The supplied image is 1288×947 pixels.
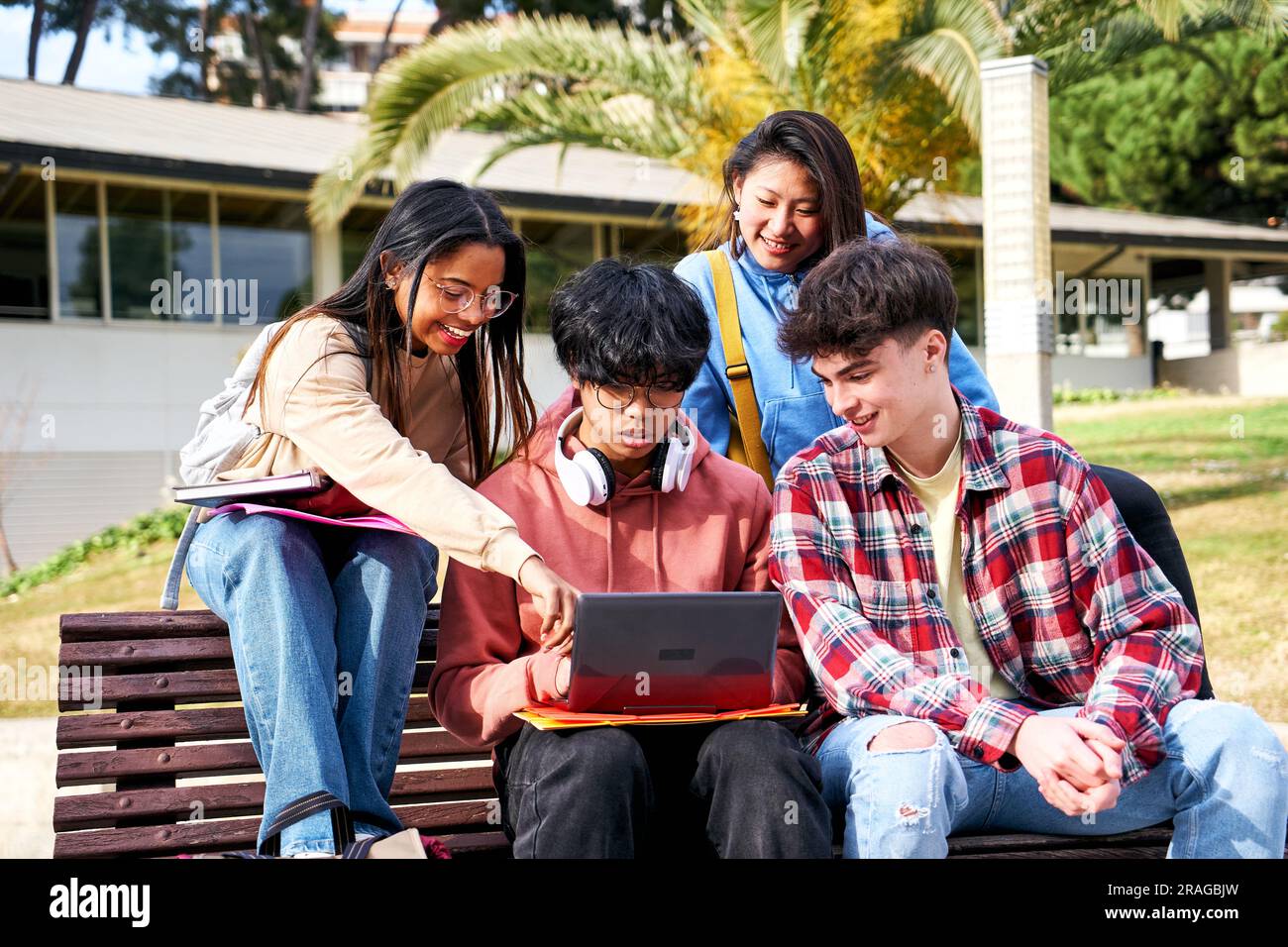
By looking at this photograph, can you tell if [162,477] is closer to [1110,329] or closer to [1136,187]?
[1110,329]

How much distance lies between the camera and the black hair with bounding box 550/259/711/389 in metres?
2.98

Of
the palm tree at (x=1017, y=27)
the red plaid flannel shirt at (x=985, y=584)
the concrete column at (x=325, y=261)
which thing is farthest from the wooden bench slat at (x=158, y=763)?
the concrete column at (x=325, y=261)

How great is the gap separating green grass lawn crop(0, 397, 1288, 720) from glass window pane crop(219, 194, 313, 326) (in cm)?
475

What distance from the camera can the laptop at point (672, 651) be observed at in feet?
8.42

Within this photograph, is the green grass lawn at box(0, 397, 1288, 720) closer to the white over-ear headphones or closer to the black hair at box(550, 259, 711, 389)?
the white over-ear headphones

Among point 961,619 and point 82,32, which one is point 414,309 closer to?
point 961,619

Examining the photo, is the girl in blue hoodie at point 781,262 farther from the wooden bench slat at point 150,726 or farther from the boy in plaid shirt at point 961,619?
the wooden bench slat at point 150,726

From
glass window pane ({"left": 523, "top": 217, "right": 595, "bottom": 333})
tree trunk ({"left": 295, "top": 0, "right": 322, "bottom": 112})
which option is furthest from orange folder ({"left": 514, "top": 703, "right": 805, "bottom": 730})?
tree trunk ({"left": 295, "top": 0, "right": 322, "bottom": 112})

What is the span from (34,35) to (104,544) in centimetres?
2129

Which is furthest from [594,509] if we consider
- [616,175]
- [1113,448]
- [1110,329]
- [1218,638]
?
[1110,329]

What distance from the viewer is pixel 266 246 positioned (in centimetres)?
1691

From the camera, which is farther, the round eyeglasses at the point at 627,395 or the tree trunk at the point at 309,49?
the tree trunk at the point at 309,49

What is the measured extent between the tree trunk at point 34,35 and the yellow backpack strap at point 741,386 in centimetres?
3066

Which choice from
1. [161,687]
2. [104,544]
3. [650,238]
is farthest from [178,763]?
[650,238]
